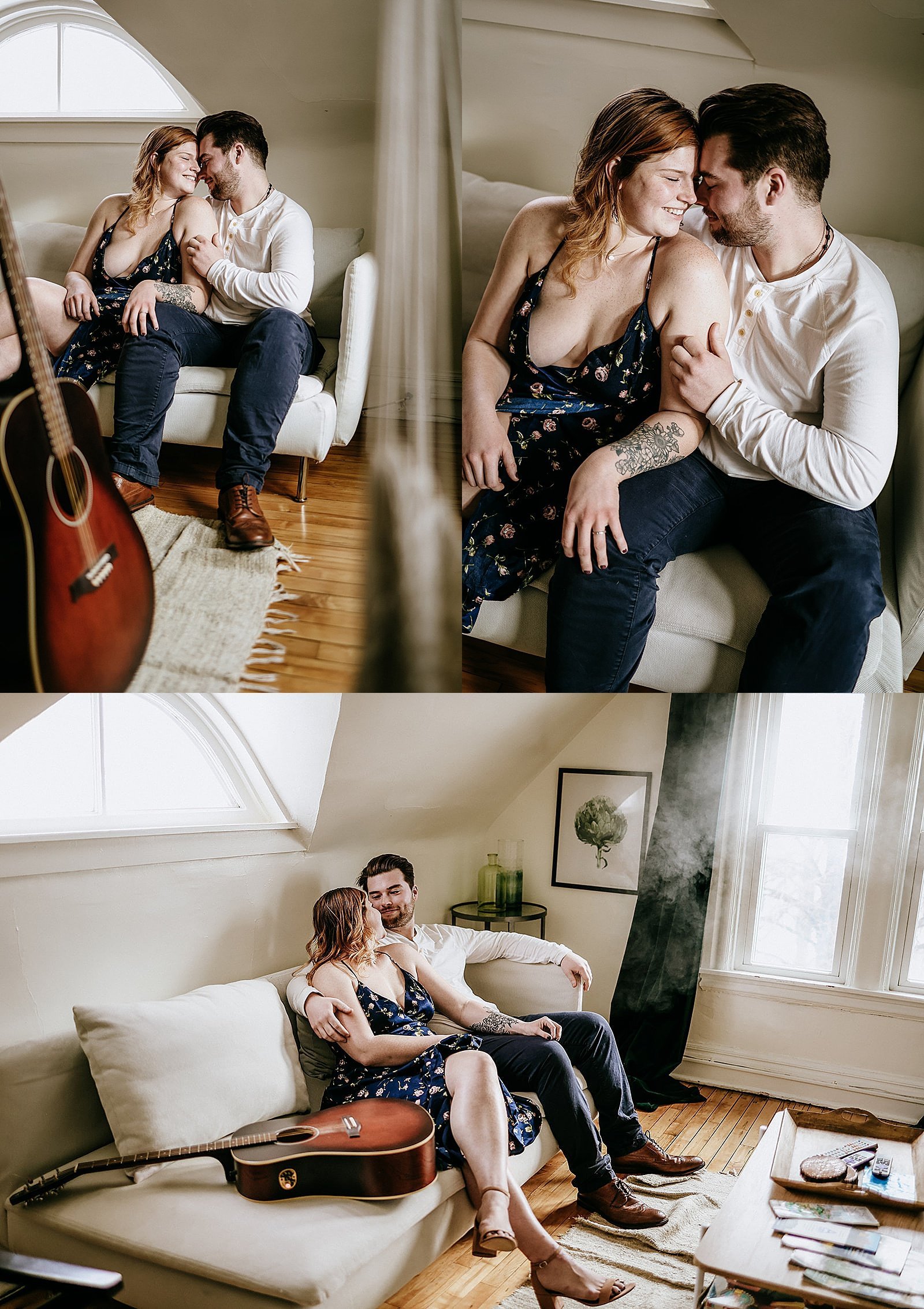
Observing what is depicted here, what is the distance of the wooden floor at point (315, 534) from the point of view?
1.24 meters

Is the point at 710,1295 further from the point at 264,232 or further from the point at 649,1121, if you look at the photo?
the point at 264,232

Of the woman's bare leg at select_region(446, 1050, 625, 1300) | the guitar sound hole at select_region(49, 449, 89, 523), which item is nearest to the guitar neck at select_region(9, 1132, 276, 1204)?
the woman's bare leg at select_region(446, 1050, 625, 1300)

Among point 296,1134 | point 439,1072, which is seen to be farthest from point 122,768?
point 439,1072

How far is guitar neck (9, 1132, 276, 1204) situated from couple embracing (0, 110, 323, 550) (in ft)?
3.42

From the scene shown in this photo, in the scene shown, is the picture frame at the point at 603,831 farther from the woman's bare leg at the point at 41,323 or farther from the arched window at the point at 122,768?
the woman's bare leg at the point at 41,323

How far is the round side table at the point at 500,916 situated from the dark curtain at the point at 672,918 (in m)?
0.19

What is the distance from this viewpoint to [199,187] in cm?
119

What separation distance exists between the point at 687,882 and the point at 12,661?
52.5 inches

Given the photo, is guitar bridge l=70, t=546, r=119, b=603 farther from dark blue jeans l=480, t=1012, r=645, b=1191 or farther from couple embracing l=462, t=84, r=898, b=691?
dark blue jeans l=480, t=1012, r=645, b=1191

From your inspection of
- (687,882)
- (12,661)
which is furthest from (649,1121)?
(12,661)

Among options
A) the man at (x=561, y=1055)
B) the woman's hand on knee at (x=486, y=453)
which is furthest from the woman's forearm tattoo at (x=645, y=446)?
the man at (x=561, y=1055)

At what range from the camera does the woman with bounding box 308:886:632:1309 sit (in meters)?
1.64

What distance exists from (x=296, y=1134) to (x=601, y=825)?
31.5 inches

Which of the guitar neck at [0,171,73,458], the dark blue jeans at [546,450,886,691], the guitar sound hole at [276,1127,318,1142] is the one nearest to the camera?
the guitar neck at [0,171,73,458]
